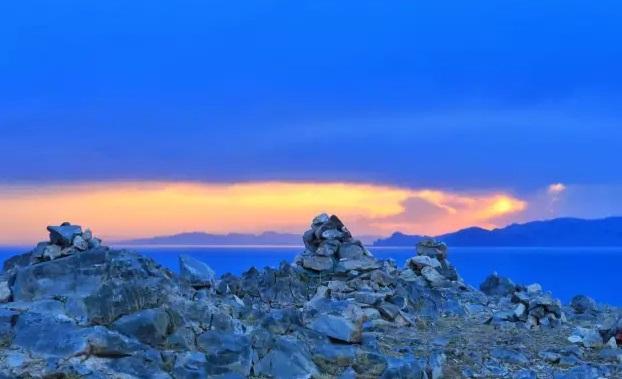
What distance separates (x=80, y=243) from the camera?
2939cm

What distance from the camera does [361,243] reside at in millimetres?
39938

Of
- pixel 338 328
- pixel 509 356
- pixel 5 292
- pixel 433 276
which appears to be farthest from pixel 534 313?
pixel 5 292

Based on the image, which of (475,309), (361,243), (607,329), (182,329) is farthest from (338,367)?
(361,243)

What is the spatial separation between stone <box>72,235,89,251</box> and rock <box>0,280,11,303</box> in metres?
3.47

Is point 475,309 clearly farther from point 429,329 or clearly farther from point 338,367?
point 338,367

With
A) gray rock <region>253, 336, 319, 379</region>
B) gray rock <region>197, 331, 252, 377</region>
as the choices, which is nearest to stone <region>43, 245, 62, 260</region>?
gray rock <region>197, 331, 252, 377</region>

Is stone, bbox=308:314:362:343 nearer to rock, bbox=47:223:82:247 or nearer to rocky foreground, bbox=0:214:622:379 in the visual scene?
rocky foreground, bbox=0:214:622:379

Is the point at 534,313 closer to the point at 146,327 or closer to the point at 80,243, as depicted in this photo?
the point at 146,327

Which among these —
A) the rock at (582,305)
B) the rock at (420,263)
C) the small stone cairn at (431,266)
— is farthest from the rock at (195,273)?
the rock at (582,305)

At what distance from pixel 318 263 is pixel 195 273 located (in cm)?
894

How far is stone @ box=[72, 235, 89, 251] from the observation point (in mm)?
29266

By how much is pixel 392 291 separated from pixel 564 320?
7736 mm

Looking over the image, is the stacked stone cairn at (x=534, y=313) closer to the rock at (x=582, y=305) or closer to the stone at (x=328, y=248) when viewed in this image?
the rock at (x=582, y=305)

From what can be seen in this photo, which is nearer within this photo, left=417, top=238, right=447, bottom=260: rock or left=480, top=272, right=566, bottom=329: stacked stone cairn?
left=480, top=272, right=566, bottom=329: stacked stone cairn
